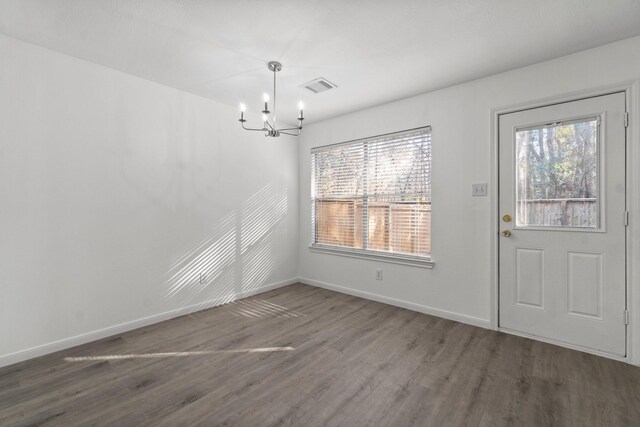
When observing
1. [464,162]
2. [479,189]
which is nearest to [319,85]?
[464,162]

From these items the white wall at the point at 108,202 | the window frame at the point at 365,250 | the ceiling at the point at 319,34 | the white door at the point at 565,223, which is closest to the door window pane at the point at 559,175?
the white door at the point at 565,223

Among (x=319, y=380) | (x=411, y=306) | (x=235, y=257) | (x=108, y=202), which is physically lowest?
(x=319, y=380)

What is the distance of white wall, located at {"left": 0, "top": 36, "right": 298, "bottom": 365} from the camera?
92.4 inches

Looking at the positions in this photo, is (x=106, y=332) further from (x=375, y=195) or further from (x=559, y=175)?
Result: (x=559, y=175)

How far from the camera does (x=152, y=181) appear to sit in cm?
310

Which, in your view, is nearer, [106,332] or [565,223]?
[565,223]

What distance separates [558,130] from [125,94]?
166 inches

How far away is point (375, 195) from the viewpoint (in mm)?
3916

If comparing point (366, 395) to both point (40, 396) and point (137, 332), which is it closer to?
point (40, 396)

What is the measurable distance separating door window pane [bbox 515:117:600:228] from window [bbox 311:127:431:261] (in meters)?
0.95

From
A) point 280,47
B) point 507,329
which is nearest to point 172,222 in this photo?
point 280,47

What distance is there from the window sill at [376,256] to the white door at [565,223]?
0.82 m

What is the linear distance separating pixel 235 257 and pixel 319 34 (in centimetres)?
283

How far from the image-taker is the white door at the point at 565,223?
7.83 ft
